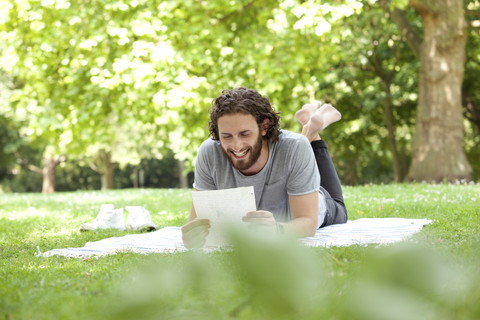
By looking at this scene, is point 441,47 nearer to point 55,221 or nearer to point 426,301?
point 55,221

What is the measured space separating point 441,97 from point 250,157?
10792 millimetres

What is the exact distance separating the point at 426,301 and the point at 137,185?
39.2 meters

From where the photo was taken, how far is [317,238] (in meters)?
3.94

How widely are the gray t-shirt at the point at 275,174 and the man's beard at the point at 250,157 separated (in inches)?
5.6

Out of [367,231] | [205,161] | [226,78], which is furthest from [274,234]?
[226,78]

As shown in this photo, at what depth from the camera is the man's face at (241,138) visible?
151 inches

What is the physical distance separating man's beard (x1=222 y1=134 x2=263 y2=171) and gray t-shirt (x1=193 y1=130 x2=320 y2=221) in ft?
0.47

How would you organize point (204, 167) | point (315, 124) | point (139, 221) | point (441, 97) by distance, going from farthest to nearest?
point (441, 97), point (139, 221), point (315, 124), point (204, 167)

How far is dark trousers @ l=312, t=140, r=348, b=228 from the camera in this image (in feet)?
16.8

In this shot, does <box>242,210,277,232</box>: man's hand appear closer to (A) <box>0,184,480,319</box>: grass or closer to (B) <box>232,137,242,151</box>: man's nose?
(A) <box>0,184,480,319</box>: grass

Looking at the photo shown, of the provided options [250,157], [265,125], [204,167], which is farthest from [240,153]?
[204,167]

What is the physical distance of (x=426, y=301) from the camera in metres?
0.47

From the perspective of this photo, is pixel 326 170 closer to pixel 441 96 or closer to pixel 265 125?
pixel 265 125

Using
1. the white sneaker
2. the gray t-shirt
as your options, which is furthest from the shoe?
the gray t-shirt
